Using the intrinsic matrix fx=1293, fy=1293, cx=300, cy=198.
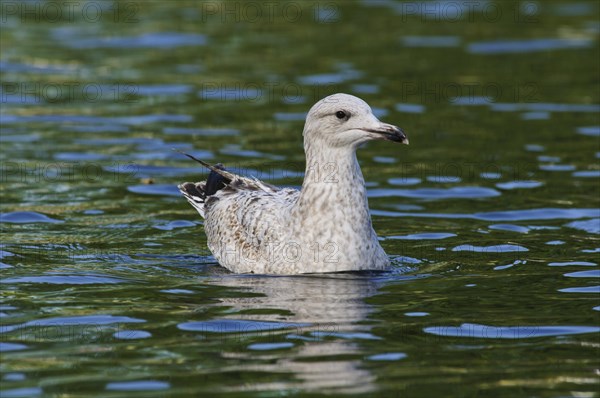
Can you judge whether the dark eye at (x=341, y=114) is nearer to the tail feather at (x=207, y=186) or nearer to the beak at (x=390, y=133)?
the beak at (x=390, y=133)

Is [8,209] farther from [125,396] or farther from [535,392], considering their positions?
[535,392]

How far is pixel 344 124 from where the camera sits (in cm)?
1252

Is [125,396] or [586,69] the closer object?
[125,396]

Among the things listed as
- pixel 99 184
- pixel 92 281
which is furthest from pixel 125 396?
pixel 99 184

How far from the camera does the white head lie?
12.4 metres

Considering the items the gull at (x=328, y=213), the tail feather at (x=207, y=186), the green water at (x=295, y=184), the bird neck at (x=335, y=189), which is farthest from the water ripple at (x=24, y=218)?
the bird neck at (x=335, y=189)

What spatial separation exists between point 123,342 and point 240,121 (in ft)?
37.2

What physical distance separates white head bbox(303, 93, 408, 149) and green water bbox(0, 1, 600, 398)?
134 centimetres

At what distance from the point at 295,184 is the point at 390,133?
5.40 m

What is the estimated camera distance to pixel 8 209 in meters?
15.8

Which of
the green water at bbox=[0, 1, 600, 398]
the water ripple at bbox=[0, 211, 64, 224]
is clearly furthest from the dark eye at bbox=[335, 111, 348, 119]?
the water ripple at bbox=[0, 211, 64, 224]

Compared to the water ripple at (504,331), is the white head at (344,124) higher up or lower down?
higher up

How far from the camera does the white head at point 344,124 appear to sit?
12.4 meters

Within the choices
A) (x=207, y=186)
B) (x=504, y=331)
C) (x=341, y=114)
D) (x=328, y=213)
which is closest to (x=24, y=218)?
(x=207, y=186)
